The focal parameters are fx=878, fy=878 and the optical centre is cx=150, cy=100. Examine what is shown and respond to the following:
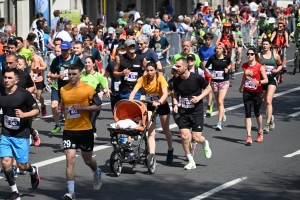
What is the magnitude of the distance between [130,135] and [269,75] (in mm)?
5277

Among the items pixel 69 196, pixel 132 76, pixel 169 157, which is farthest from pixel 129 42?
pixel 69 196

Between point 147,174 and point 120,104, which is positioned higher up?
point 120,104

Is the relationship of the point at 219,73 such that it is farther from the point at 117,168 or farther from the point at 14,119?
the point at 14,119

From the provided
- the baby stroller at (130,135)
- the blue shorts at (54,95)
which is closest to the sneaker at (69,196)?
the baby stroller at (130,135)

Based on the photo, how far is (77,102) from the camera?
11227 millimetres

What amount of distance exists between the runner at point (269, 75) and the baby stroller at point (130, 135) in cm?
464

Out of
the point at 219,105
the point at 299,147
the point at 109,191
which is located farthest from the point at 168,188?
the point at 219,105

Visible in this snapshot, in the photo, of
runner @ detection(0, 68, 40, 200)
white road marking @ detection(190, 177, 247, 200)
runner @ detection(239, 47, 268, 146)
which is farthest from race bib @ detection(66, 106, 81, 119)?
runner @ detection(239, 47, 268, 146)

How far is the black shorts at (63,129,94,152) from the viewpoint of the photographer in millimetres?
11172

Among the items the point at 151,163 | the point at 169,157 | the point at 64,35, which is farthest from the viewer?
the point at 64,35

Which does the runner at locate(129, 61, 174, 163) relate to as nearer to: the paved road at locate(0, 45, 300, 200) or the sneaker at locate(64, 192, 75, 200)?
the paved road at locate(0, 45, 300, 200)

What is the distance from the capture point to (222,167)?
1351 centimetres

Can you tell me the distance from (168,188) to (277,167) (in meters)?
2.25

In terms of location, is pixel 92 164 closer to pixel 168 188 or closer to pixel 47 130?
pixel 168 188
